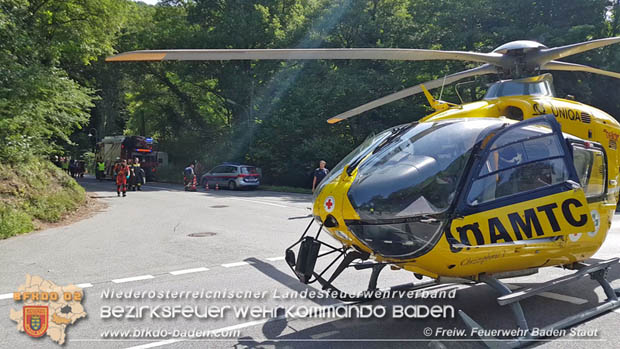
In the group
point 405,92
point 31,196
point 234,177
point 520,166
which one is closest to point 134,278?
point 405,92

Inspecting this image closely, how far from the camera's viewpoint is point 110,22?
71.6ft

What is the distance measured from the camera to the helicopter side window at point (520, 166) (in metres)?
4.50

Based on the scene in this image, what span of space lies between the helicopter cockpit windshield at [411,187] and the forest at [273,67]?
1258 centimetres

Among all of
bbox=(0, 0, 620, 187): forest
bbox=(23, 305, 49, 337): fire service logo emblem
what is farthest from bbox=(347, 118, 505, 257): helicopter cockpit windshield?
bbox=(0, 0, 620, 187): forest

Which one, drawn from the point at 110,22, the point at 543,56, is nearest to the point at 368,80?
the point at 110,22

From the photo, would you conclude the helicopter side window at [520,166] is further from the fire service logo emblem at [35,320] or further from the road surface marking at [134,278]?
the road surface marking at [134,278]

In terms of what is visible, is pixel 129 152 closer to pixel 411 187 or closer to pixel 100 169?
pixel 100 169

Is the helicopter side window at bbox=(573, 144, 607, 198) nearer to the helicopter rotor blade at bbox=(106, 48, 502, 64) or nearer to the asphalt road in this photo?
the asphalt road

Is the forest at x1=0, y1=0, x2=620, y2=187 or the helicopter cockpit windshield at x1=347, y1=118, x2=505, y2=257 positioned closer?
the helicopter cockpit windshield at x1=347, y1=118, x2=505, y2=257

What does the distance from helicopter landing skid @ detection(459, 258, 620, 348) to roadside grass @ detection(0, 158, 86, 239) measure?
1078cm

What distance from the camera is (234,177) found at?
2772cm

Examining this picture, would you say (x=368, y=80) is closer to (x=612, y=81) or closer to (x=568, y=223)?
(x=612, y=81)

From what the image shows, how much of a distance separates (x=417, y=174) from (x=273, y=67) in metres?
30.4

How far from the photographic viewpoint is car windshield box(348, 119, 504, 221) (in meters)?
4.40
